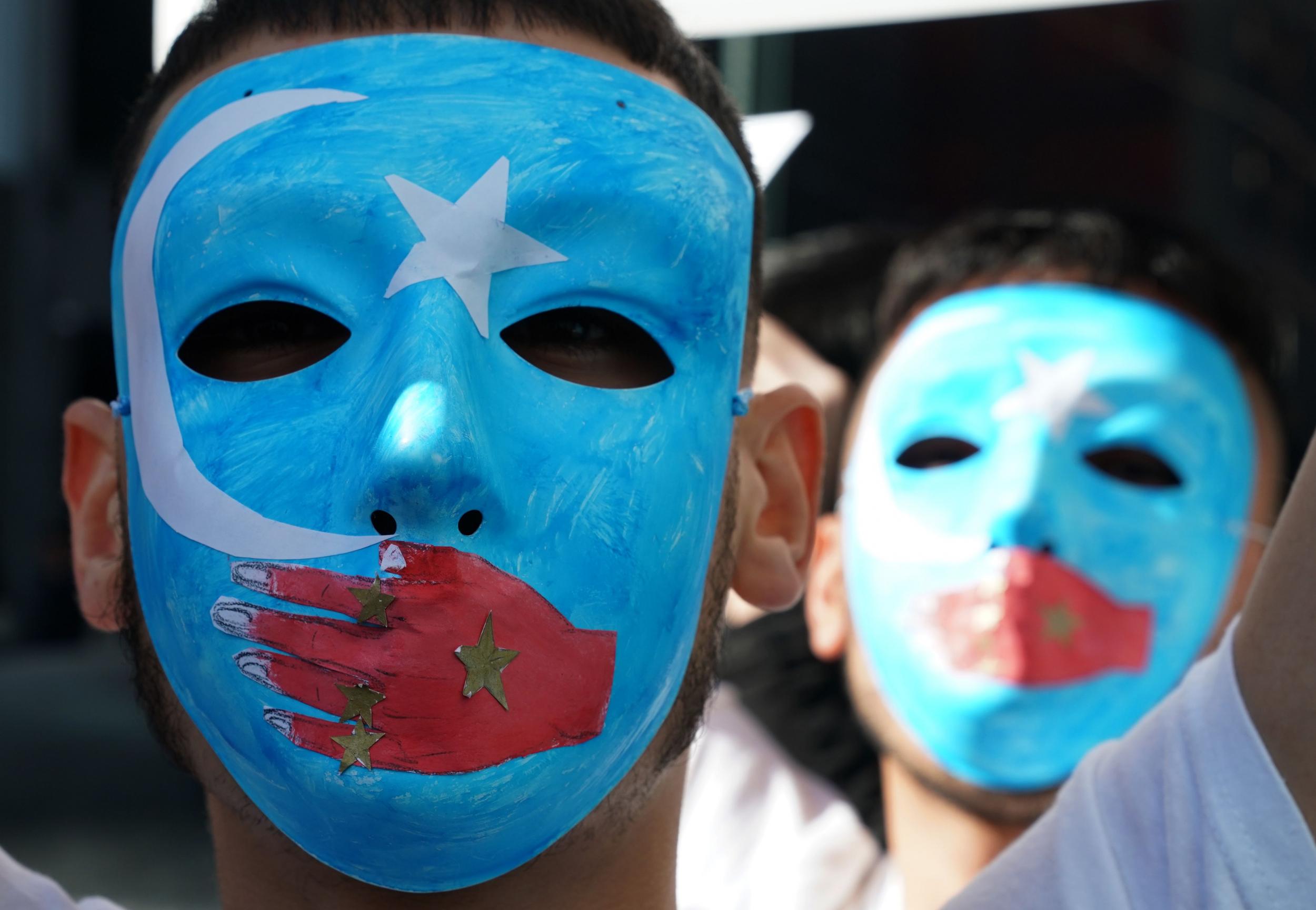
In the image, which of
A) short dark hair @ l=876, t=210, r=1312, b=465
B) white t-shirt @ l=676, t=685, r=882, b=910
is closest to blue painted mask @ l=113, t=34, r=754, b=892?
short dark hair @ l=876, t=210, r=1312, b=465

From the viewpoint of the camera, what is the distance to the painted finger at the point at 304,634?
4.43 ft

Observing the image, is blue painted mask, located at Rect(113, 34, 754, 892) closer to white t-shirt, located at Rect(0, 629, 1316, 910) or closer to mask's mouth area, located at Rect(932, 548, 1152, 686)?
white t-shirt, located at Rect(0, 629, 1316, 910)

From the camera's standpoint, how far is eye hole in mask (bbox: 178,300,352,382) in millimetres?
1548

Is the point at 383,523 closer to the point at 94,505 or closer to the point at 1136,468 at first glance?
the point at 94,505

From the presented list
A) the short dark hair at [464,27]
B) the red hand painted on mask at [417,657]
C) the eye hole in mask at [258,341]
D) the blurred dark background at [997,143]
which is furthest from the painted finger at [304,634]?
the blurred dark background at [997,143]

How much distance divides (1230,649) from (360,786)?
2.86 feet

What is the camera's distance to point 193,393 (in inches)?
60.0

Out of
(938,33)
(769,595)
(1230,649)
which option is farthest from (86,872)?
(1230,649)

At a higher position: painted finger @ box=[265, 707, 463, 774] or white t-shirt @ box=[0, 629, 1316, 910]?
painted finger @ box=[265, 707, 463, 774]

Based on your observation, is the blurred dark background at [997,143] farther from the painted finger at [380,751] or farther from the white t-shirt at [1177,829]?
the painted finger at [380,751]

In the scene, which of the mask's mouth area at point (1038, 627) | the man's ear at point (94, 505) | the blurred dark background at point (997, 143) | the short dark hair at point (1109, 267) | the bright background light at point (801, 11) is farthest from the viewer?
the blurred dark background at point (997, 143)

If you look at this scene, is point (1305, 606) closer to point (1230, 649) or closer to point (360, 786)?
point (1230, 649)

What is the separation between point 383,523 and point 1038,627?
1.69 meters

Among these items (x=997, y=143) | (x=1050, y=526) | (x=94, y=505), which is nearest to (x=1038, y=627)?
(x=1050, y=526)
